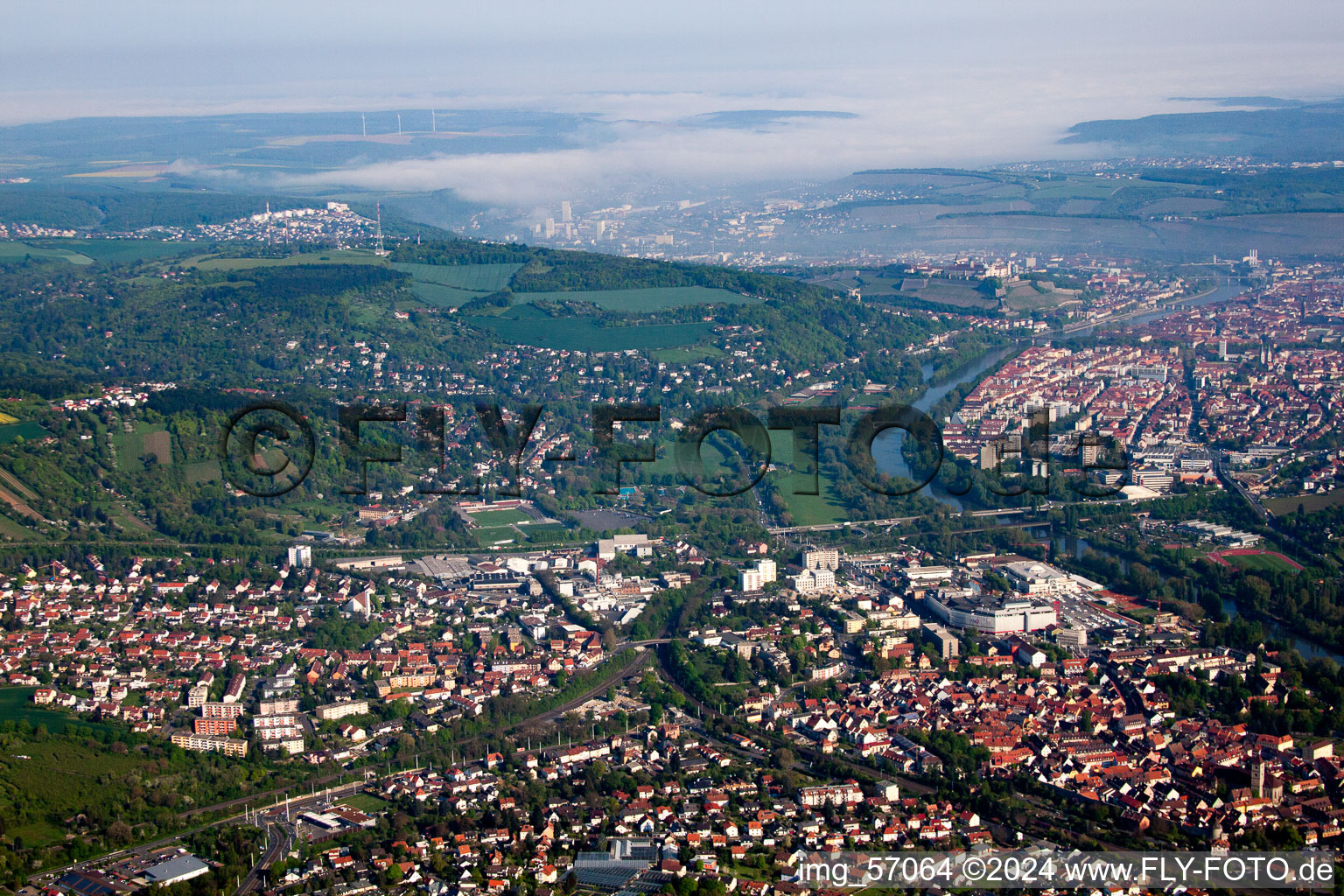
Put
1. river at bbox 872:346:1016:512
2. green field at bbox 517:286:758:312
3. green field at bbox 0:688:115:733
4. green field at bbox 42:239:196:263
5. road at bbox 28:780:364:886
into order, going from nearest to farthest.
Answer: road at bbox 28:780:364:886, green field at bbox 0:688:115:733, river at bbox 872:346:1016:512, green field at bbox 517:286:758:312, green field at bbox 42:239:196:263

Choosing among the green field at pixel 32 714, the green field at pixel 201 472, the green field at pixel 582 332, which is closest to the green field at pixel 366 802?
the green field at pixel 32 714

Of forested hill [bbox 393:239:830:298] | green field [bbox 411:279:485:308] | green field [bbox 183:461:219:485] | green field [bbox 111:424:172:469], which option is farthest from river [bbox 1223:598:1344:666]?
green field [bbox 411:279:485:308]

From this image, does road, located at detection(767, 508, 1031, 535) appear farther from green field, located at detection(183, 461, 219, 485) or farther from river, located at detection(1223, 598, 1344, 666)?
green field, located at detection(183, 461, 219, 485)

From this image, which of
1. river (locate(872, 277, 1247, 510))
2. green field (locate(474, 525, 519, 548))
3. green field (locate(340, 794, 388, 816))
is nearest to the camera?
green field (locate(340, 794, 388, 816))

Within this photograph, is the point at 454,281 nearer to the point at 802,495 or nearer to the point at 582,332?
the point at 582,332

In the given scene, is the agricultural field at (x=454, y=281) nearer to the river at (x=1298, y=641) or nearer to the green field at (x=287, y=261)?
the green field at (x=287, y=261)

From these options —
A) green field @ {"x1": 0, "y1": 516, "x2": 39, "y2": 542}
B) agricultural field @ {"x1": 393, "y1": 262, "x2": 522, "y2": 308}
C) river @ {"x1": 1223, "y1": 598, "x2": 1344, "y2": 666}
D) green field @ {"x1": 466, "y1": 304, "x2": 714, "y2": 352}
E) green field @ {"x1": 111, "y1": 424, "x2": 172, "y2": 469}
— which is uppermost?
agricultural field @ {"x1": 393, "y1": 262, "x2": 522, "y2": 308}

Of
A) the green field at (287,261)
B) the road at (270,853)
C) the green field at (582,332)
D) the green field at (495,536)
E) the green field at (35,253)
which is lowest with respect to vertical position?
the green field at (495,536)

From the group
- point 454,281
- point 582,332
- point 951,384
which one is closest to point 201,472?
point 582,332
